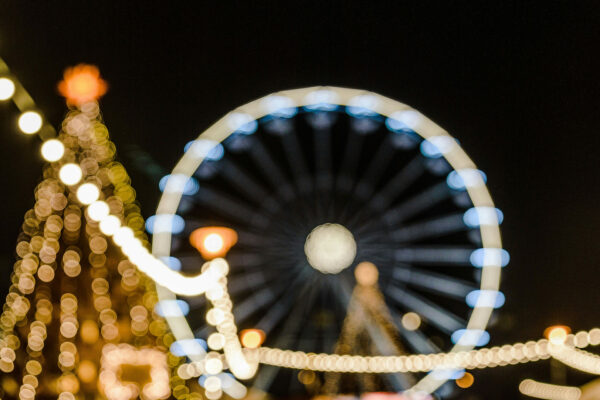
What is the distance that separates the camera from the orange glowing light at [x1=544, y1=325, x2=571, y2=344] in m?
17.1

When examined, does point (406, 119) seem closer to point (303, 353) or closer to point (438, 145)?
point (438, 145)

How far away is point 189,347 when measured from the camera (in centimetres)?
1242

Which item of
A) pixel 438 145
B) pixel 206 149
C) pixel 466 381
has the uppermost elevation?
pixel 466 381

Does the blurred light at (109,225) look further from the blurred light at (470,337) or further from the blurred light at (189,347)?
the blurred light at (470,337)

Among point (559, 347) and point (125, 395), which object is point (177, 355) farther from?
point (559, 347)

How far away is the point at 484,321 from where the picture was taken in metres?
13.5

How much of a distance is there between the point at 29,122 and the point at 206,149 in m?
7.64

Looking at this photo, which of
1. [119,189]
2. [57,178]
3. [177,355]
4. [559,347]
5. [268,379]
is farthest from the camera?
[268,379]

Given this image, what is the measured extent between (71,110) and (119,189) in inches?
51.2

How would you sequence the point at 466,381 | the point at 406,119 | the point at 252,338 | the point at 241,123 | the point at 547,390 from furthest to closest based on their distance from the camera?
the point at 466,381 → the point at 547,390 → the point at 252,338 → the point at 406,119 → the point at 241,123

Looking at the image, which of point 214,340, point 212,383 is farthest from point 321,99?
point 212,383

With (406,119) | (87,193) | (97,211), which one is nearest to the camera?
(87,193)

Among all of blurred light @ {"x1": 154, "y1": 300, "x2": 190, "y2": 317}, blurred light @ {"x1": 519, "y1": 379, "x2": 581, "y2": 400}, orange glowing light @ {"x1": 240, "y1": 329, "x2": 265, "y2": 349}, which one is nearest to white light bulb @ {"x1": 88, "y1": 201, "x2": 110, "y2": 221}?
blurred light @ {"x1": 154, "y1": 300, "x2": 190, "y2": 317}

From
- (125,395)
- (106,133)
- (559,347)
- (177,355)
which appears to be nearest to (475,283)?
(559,347)
